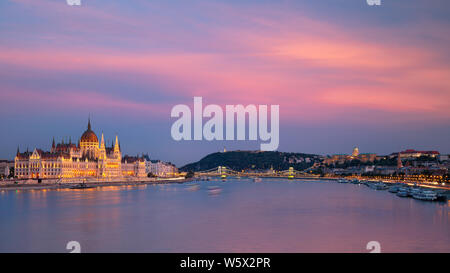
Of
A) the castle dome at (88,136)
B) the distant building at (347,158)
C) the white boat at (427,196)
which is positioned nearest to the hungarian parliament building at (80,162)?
the castle dome at (88,136)

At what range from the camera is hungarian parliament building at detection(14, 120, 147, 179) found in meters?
78.6

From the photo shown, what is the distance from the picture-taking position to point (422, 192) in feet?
137

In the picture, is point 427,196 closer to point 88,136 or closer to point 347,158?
point 88,136

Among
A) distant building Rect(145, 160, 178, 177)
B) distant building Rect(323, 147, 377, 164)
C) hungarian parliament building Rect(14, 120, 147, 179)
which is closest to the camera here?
hungarian parliament building Rect(14, 120, 147, 179)

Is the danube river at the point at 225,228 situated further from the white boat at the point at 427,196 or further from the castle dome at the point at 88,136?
the castle dome at the point at 88,136

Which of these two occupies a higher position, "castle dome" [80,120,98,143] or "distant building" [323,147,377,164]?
"castle dome" [80,120,98,143]

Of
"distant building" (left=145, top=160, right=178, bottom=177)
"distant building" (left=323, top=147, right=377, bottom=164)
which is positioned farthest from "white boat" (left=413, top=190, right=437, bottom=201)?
"distant building" (left=323, top=147, right=377, bottom=164)

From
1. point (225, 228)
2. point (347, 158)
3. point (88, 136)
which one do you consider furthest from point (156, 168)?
point (225, 228)

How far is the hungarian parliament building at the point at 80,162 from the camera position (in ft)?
258

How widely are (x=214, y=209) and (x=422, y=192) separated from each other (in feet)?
59.8

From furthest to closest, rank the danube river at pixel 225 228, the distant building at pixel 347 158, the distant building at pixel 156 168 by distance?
the distant building at pixel 347 158, the distant building at pixel 156 168, the danube river at pixel 225 228

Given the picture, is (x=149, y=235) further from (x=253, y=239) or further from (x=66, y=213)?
(x=66, y=213)

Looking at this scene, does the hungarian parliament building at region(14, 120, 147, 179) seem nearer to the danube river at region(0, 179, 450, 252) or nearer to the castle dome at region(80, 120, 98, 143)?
the castle dome at region(80, 120, 98, 143)
